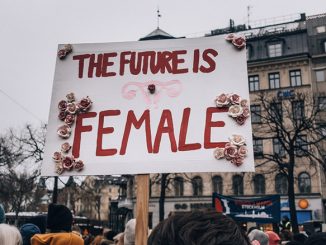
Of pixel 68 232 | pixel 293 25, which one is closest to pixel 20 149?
pixel 68 232

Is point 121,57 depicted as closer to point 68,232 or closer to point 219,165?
point 219,165

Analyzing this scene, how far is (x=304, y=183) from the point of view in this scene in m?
33.6

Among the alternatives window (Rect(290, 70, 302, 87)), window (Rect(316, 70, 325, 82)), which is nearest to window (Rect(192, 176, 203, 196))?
window (Rect(290, 70, 302, 87))

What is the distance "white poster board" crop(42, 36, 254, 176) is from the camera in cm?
318

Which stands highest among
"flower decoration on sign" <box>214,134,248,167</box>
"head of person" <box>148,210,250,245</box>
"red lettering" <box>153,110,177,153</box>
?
"red lettering" <box>153,110,177,153</box>

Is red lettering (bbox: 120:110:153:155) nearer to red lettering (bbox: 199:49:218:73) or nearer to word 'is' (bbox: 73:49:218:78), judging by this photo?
word 'is' (bbox: 73:49:218:78)

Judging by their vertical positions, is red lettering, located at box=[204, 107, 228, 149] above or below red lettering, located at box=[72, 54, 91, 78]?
below

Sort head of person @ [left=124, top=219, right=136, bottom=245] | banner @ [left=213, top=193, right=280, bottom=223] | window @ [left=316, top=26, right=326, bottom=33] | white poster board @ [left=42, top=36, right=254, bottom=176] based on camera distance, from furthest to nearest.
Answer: window @ [left=316, top=26, right=326, bottom=33] < banner @ [left=213, top=193, right=280, bottom=223] < head of person @ [left=124, top=219, right=136, bottom=245] < white poster board @ [left=42, top=36, right=254, bottom=176]

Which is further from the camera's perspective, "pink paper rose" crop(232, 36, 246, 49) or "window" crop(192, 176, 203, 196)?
"window" crop(192, 176, 203, 196)

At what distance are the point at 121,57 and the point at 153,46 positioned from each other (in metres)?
0.30

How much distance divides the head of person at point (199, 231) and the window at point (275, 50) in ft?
125

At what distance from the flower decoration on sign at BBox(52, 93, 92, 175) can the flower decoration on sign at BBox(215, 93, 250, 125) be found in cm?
111

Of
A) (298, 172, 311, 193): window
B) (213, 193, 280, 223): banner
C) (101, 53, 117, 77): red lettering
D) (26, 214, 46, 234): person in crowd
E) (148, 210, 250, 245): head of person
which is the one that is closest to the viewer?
(148, 210, 250, 245): head of person

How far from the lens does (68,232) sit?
3852mm
